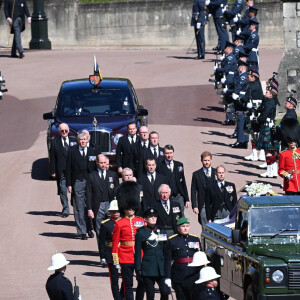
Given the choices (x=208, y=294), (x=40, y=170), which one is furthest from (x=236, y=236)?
(x=40, y=170)

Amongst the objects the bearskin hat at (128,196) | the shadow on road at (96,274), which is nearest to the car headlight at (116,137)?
the shadow on road at (96,274)

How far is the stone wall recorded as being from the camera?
49.2 metres

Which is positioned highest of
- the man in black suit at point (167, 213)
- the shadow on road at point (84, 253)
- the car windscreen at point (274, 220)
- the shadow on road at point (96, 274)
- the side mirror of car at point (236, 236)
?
the car windscreen at point (274, 220)

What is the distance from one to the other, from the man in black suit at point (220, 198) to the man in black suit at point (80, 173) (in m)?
2.54

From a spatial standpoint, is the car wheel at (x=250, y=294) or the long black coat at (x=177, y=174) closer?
the car wheel at (x=250, y=294)

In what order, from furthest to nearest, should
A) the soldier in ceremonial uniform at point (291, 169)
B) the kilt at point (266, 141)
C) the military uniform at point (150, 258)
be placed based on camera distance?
the kilt at point (266, 141) < the soldier in ceremonial uniform at point (291, 169) < the military uniform at point (150, 258)

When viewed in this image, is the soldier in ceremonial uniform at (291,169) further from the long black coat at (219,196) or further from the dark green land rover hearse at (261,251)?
the dark green land rover hearse at (261,251)

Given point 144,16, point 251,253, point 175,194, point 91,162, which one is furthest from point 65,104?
point 144,16

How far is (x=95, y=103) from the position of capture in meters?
28.1

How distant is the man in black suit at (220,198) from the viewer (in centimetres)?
2125

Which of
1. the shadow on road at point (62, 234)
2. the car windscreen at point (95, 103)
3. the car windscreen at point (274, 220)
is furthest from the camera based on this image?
the car windscreen at point (95, 103)

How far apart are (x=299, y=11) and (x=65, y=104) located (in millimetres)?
8958

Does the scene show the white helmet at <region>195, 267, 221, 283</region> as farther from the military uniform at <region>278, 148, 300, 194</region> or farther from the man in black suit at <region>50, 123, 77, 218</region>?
the man in black suit at <region>50, 123, 77, 218</region>

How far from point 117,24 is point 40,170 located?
21846 mm
